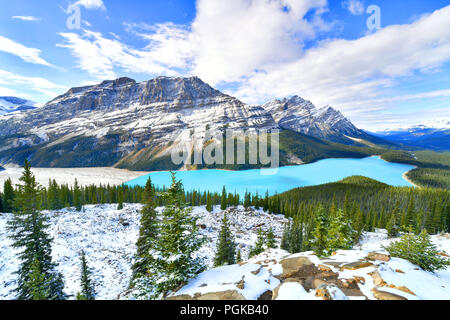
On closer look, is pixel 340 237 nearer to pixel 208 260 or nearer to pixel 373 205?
pixel 208 260

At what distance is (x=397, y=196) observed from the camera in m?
106

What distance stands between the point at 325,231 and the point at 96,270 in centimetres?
3659

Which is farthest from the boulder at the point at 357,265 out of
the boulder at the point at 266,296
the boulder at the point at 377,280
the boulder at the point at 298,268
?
the boulder at the point at 266,296

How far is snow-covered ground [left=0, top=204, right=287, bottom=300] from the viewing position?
25.4m

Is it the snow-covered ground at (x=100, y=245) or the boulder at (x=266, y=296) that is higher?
the boulder at (x=266, y=296)

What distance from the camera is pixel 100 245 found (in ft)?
121

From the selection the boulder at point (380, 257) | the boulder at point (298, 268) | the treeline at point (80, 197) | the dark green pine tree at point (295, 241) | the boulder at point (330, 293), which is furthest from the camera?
the treeline at point (80, 197)

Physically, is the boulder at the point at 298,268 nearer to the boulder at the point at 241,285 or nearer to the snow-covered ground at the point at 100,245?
the boulder at the point at 241,285

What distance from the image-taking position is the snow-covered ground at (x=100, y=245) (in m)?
25.4

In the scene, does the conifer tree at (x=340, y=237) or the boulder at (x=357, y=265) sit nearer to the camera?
the boulder at (x=357, y=265)

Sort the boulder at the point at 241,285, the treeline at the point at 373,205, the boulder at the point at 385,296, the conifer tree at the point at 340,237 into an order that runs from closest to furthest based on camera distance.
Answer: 1. the boulder at the point at 385,296
2. the boulder at the point at 241,285
3. the conifer tree at the point at 340,237
4. the treeline at the point at 373,205

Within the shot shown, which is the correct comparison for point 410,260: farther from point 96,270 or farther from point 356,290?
point 96,270
